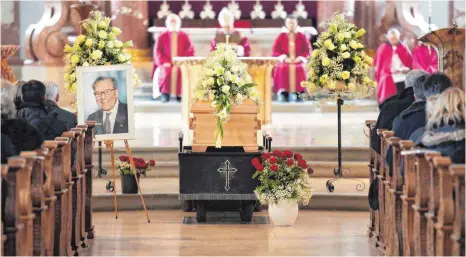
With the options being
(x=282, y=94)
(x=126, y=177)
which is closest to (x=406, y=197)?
(x=126, y=177)

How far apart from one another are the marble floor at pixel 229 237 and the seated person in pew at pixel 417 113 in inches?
47.1

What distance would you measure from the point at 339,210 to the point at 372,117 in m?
5.83

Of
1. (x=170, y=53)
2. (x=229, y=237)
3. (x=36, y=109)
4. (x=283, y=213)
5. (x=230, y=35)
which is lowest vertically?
(x=229, y=237)

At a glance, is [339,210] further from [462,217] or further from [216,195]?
[462,217]

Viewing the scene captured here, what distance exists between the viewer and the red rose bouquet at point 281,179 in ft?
34.6

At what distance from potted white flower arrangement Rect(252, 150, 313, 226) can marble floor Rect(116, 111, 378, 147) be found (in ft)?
7.85

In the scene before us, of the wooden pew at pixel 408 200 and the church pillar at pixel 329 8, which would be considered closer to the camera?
the wooden pew at pixel 408 200

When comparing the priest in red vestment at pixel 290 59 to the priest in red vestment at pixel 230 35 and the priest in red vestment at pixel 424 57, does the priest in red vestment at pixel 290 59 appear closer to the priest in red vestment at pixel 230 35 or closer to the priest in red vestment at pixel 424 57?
the priest in red vestment at pixel 230 35

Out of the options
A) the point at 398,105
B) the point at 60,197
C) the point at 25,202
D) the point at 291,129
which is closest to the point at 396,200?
the point at 398,105

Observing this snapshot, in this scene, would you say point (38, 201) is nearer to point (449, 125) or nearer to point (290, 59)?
point (449, 125)

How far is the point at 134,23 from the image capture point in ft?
68.8

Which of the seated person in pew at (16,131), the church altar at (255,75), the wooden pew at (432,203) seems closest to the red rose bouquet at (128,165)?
the seated person in pew at (16,131)

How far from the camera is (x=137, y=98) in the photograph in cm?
2011

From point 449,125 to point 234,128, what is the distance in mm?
3775
